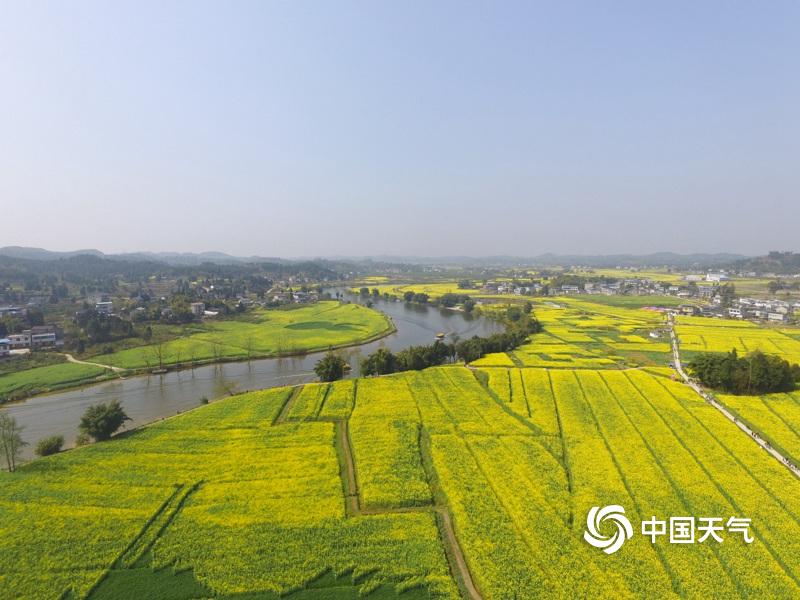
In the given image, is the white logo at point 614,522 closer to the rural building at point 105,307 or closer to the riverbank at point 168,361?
the riverbank at point 168,361

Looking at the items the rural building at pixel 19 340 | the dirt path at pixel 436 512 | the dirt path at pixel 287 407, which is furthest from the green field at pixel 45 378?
the dirt path at pixel 436 512

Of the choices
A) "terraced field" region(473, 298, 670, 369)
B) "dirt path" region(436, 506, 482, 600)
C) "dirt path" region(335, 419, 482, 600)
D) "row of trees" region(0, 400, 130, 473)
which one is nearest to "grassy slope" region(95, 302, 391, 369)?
"row of trees" region(0, 400, 130, 473)

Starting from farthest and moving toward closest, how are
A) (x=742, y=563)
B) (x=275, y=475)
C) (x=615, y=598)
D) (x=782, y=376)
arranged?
(x=782, y=376), (x=275, y=475), (x=742, y=563), (x=615, y=598)

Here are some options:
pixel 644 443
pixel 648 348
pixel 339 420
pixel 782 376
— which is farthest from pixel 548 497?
pixel 648 348

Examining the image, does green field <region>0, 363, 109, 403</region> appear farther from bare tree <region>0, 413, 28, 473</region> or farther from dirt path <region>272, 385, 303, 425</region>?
dirt path <region>272, 385, 303, 425</region>

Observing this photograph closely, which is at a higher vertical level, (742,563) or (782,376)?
(782,376)

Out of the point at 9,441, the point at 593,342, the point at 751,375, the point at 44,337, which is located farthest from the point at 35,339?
the point at 751,375

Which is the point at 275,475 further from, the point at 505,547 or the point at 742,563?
the point at 742,563
